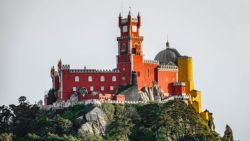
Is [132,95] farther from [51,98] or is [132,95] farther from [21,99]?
[21,99]

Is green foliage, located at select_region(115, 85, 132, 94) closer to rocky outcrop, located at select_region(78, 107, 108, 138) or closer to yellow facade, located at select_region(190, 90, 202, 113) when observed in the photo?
rocky outcrop, located at select_region(78, 107, 108, 138)

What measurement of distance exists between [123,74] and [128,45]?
4800 mm

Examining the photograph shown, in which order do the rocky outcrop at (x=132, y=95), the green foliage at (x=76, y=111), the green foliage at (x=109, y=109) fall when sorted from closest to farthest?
the green foliage at (x=76, y=111) < the green foliage at (x=109, y=109) < the rocky outcrop at (x=132, y=95)

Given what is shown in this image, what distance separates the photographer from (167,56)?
168 m

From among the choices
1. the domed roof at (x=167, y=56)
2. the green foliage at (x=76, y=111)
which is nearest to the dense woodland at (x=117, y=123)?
the green foliage at (x=76, y=111)

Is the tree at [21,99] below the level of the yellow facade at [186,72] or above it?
below

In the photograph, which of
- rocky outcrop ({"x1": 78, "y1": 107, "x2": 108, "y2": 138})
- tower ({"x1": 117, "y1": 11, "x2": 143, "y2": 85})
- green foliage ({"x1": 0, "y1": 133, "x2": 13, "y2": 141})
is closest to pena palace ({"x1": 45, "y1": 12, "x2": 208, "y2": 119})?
tower ({"x1": 117, "y1": 11, "x2": 143, "y2": 85})

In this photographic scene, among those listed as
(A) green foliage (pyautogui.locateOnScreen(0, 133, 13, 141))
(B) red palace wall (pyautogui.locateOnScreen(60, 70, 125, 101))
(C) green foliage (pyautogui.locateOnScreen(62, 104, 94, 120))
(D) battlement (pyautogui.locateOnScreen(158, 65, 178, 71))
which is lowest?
(A) green foliage (pyautogui.locateOnScreen(0, 133, 13, 141))

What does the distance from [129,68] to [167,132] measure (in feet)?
48.6

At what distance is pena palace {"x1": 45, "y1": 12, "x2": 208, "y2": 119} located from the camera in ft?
515

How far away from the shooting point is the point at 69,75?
6186 inches

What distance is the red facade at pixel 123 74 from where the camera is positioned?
157125mm

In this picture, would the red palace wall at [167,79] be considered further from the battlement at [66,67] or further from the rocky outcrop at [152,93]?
the battlement at [66,67]

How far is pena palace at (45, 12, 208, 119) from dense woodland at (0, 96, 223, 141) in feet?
10.8
